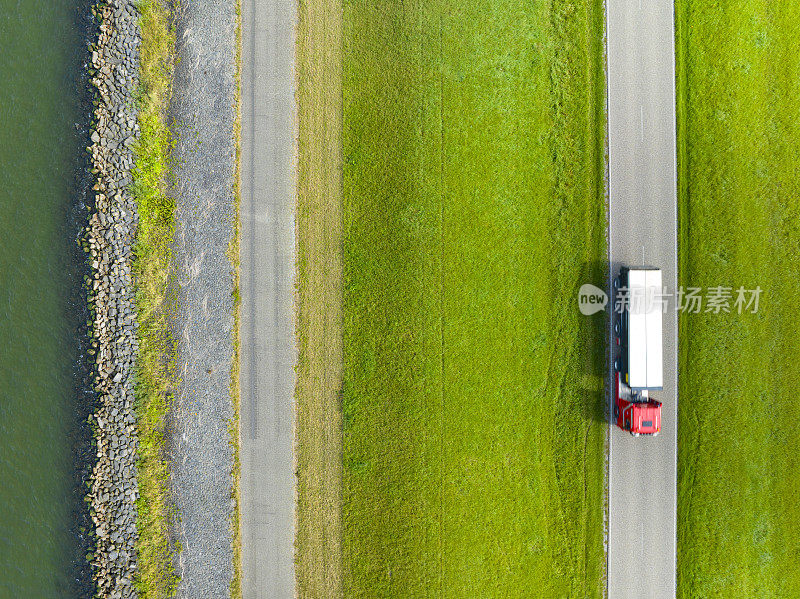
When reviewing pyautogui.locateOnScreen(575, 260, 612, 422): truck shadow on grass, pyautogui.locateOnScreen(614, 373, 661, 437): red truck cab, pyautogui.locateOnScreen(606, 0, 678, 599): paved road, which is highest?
pyautogui.locateOnScreen(606, 0, 678, 599): paved road

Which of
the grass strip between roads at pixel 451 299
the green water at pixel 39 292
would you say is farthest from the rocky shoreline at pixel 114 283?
the grass strip between roads at pixel 451 299

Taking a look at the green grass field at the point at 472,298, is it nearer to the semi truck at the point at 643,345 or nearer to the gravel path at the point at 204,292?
the semi truck at the point at 643,345

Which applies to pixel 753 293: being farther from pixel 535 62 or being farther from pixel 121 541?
pixel 121 541

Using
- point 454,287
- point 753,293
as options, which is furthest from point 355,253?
point 753,293

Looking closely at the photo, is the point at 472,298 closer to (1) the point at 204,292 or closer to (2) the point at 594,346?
(2) the point at 594,346

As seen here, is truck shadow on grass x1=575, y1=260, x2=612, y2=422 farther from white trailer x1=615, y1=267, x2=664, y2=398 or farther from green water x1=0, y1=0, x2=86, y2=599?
green water x1=0, y1=0, x2=86, y2=599

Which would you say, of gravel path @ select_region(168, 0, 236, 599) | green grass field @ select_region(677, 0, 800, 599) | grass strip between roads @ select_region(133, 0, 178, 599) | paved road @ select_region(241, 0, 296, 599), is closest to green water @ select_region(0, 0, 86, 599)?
grass strip between roads @ select_region(133, 0, 178, 599)

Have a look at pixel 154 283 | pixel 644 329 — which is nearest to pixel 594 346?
pixel 644 329

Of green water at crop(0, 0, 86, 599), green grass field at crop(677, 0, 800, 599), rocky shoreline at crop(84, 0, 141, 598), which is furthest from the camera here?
green water at crop(0, 0, 86, 599)
